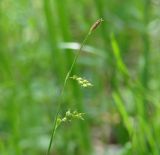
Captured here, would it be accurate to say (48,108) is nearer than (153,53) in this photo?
Yes

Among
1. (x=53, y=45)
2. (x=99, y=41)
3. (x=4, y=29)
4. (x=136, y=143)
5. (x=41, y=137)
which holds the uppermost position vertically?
(x=99, y=41)

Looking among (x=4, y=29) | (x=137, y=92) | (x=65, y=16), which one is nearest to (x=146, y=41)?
(x=65, y=16)

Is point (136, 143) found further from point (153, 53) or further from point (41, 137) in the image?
point (153, 53)

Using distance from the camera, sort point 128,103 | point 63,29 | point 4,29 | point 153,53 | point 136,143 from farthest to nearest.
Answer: point 153,53 < point 128,103 < point 4,29 < point 63,29 < point 136,143

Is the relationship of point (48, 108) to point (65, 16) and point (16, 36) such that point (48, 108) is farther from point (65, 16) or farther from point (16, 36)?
point (65, 16)

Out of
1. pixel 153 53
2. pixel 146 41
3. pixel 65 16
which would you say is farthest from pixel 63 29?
pixel 153 53

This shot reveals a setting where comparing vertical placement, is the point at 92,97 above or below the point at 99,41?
below

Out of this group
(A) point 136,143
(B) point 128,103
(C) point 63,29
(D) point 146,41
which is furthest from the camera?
(B) point 128,103
